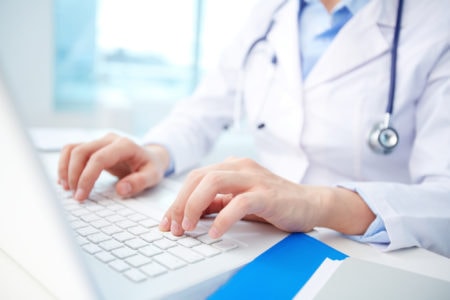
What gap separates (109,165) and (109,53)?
148 cm

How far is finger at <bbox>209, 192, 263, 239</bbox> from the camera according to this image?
19.4 inches

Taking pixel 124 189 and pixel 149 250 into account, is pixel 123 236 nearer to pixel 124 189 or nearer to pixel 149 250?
pixel 149 250

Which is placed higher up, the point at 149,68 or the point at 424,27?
the point at 424,27

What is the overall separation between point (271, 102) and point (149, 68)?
1.45 metres

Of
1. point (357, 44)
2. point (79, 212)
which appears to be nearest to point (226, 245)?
point (79, 212)

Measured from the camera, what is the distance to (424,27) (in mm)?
782

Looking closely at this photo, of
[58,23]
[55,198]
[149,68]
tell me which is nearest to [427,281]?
[55,198]

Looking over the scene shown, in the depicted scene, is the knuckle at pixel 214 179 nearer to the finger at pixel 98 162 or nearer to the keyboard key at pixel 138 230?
the keyboard key at pixel 138 230

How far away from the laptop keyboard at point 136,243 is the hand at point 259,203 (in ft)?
0.06

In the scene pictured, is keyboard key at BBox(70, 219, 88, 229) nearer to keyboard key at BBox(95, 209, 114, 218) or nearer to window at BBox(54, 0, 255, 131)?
keyboard key at BBox(95, 209, 114, 218)

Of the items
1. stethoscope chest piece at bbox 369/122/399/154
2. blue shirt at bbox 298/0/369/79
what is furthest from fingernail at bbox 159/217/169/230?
blue shirt at bbox 298/0/369/79

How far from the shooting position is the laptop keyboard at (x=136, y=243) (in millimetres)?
419

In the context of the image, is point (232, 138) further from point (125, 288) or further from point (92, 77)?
point (125, 288)

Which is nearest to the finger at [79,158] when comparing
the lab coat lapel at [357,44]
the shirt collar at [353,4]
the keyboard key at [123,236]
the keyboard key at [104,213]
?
the keyboard key at [104,213]
